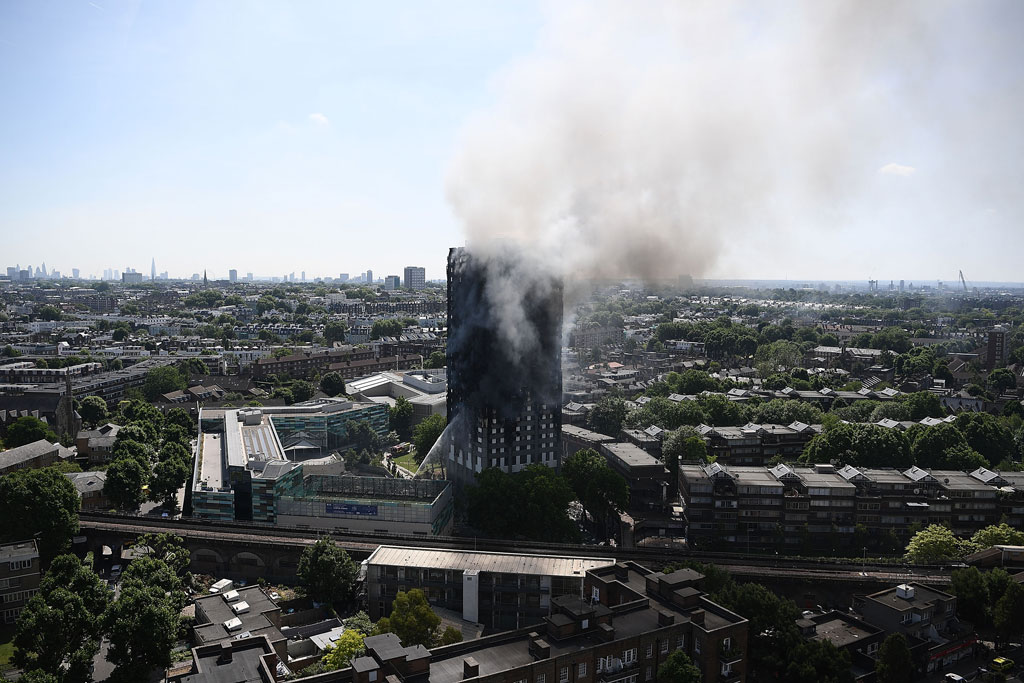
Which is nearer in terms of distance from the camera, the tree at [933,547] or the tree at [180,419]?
the tree at [933,547]

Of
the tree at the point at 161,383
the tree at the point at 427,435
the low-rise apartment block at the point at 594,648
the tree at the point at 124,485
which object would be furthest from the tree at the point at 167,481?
the tree at the point at 161,383

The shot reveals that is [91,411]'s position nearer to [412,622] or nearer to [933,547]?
[412,622]

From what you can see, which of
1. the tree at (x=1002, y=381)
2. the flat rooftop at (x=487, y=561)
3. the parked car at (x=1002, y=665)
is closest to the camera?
the parked car at (x=1002, y=665)

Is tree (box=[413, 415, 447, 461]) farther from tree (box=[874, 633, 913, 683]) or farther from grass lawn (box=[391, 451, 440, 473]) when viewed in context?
tree (box=[874, 633, 913, 683])

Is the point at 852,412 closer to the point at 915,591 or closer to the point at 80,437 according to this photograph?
the point at 915,591

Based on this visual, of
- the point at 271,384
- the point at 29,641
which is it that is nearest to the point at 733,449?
the point at 29,641

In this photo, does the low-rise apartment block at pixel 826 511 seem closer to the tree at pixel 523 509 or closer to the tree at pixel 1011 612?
the tree at pixel 523 509

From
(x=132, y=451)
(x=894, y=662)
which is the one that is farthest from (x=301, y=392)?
(x=894, y=662)
